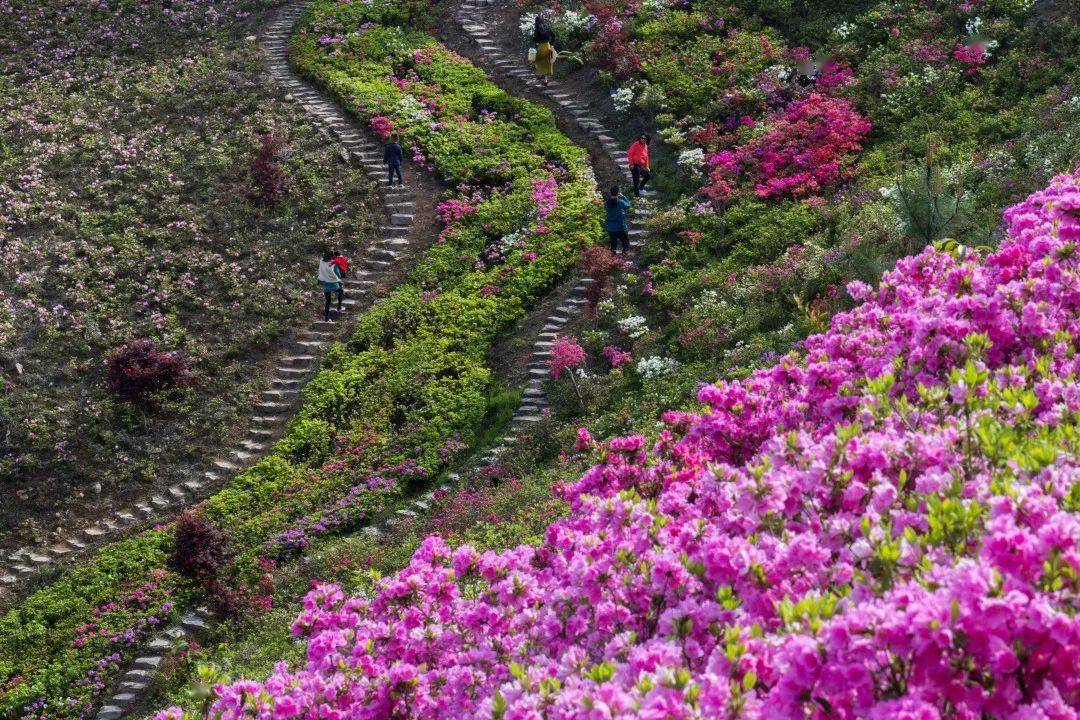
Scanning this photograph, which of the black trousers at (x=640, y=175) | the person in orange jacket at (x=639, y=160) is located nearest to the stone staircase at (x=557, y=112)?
the black trousers at (x=640, y=175)

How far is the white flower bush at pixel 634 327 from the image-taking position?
21.2 m

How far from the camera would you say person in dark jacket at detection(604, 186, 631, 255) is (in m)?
23.3

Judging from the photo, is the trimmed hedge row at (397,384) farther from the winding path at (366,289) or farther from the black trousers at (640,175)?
the black trousers at (640,175)

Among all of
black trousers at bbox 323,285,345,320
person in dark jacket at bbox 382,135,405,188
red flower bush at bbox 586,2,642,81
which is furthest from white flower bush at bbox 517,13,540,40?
black trousers at bbox 323,285,345,320

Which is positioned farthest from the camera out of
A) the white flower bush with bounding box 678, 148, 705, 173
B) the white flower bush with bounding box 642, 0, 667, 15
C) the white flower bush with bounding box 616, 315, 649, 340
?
the white flower bush with bounding box 642, 0, 667, 15

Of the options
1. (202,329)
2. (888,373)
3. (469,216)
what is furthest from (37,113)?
(888,373)

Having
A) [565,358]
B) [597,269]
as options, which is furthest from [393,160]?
[565,358]

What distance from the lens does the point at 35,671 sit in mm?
17250

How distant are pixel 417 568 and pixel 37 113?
1170 inches

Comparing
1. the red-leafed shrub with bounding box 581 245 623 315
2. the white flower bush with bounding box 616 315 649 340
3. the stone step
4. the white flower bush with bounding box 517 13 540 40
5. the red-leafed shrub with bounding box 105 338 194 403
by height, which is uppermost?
the white flower bush with bounding box 517 13 540 40

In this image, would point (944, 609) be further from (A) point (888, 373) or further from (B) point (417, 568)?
(B) point (417, 568)

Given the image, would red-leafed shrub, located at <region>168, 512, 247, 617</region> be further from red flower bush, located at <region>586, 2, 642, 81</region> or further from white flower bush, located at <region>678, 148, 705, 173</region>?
red flower bush, located at <region>586, 2, 642, 81</region>

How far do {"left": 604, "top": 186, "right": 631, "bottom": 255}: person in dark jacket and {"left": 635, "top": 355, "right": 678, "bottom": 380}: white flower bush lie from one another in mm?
4797

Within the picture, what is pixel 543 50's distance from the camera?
32281 millimetres
